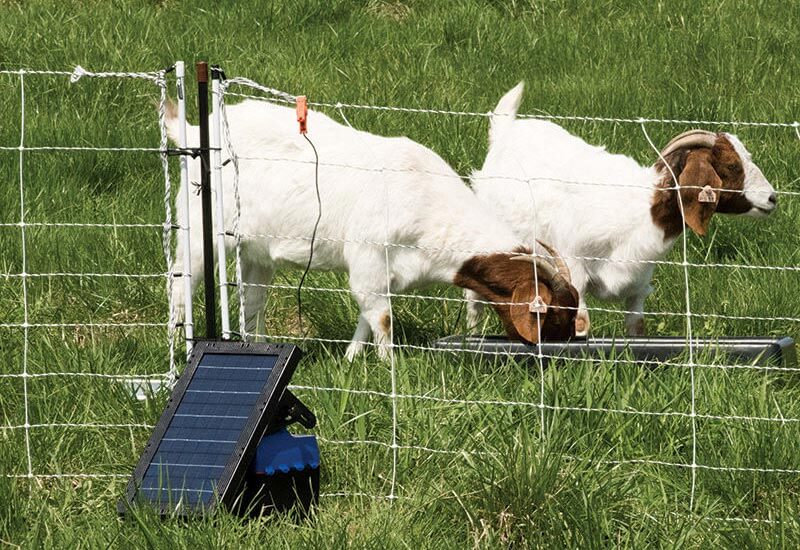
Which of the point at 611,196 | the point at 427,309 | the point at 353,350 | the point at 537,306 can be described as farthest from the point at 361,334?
the point at 611,196

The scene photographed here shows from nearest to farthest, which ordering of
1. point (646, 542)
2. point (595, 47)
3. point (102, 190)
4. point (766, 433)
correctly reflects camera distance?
point (646, 542), point (766, 433), point (102, 190), point (595, 47)

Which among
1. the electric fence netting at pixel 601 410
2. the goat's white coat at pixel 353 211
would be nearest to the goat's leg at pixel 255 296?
the goat's white coat at pixel 353 211

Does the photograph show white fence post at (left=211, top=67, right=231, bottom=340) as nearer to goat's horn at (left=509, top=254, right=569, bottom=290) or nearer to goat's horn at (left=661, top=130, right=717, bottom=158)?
goat's horn at (left=509, top=254, right=569, bottom=290)

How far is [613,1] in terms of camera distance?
379 inches

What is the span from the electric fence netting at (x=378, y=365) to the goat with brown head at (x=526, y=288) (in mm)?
145

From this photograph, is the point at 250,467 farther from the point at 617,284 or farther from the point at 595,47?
the point at 595,47

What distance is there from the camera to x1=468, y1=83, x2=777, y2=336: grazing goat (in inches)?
214

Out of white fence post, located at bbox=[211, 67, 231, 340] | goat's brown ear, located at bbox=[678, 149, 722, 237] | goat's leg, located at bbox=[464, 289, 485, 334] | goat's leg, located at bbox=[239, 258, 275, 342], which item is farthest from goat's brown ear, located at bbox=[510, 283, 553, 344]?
white fence post, located at bbox=[211, 67, 231, 340]

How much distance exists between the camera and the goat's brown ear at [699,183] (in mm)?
5395

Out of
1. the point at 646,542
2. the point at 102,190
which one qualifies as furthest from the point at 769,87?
the point at 646,542

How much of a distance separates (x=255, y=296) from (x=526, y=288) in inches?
52.6

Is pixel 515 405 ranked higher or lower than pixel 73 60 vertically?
lower

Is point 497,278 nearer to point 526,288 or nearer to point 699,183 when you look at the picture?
point 526,288

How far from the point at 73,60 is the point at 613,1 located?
13.2 ft
